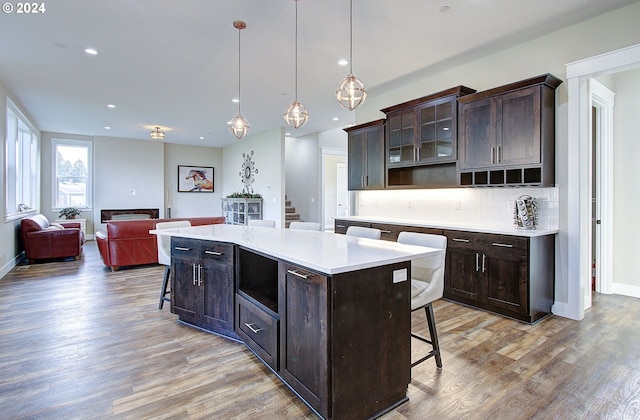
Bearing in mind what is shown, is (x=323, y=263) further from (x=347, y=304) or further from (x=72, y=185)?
(x=72, y=185)

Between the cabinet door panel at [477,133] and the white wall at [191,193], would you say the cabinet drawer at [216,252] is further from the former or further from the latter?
the white wall at [191,193]

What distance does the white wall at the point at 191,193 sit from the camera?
10.9 m

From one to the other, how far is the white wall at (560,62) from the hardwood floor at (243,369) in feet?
3.11

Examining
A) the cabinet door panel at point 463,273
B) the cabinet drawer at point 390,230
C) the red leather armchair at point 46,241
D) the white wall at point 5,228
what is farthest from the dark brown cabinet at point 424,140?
the red leather armchair at point 46,241

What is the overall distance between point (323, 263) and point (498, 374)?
1.65 m

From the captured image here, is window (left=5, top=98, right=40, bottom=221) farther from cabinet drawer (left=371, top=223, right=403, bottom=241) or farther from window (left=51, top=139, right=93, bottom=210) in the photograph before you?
cabinet drawer (left=371, top=223, right=403, bottom=241)

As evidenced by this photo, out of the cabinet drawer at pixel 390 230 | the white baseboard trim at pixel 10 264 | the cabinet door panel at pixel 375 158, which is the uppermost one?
the cabinet door panel at pixel 375 158

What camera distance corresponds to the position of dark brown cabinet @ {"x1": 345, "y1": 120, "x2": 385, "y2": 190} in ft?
17.0

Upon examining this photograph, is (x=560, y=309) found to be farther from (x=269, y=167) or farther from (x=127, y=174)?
(x=127, y=174)

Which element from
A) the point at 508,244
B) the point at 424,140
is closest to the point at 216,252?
the point at 508,244

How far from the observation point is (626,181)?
4262mm

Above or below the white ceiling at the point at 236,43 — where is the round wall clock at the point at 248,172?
below

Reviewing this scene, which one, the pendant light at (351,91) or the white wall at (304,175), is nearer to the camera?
the pendant light at (351,91)

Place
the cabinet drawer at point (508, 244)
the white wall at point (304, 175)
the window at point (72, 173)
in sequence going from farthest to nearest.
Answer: the window at point (72, 173) < the white wall at point (304, 175) < the cabinet drawer at point (508, 244)
